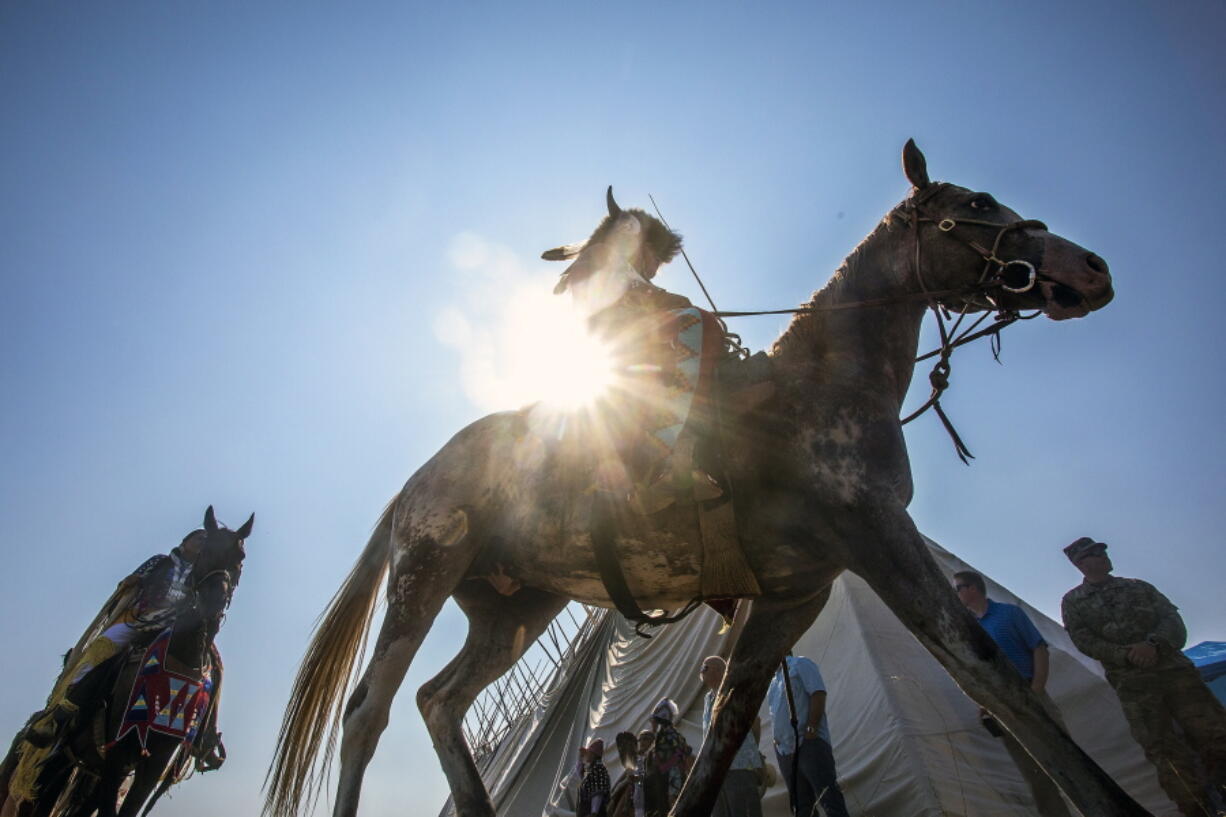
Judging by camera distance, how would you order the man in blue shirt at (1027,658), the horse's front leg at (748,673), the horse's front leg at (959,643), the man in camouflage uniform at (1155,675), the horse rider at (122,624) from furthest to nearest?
1. the man in blue shirt at (1027,658)
2. the man in camouflage uniform at (1155,675)
3. the horse rider at (122,624)
4. the horse's front leg at (748,673)
5. the horse's front leg at (959,643)

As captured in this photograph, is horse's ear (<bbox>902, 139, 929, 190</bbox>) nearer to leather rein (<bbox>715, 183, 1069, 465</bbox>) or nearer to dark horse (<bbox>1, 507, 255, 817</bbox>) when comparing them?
leather rein (<bbox>715, 183, 1069, 465</bbox>)

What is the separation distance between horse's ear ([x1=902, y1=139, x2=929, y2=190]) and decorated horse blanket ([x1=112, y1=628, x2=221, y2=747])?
5.58 m

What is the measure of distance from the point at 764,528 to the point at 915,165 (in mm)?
1999

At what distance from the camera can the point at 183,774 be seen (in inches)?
192

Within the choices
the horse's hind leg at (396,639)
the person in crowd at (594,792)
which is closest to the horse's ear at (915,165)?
the horse's hind leg at (396,639)

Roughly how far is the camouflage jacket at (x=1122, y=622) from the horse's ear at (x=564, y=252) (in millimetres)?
4684

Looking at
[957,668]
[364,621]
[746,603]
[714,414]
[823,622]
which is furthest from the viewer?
[823,622]

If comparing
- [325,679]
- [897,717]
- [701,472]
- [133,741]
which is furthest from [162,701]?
[897,717]

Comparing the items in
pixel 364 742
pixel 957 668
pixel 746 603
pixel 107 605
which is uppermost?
pixel 107 605

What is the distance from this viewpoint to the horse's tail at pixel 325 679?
3303mm

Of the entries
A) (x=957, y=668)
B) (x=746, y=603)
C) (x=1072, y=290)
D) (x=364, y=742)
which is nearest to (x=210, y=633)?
(x=364, y=742)

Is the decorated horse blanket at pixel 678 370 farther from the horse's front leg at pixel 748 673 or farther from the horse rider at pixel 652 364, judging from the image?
the horse's front leg at pixel 748 673

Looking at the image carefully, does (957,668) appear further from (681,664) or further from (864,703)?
(681,664)

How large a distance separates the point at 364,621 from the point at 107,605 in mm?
2652
